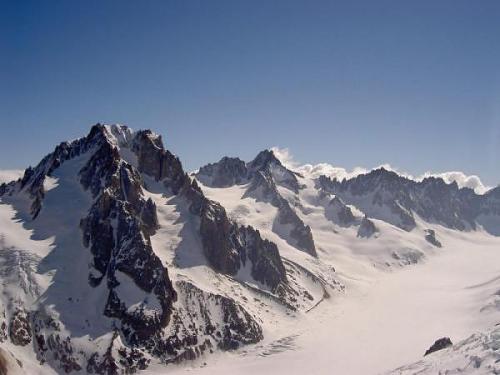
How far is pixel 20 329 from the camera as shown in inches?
4707

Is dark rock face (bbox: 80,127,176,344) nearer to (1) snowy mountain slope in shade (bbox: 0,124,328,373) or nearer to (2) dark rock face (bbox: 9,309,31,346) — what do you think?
(1) snowy mountain slope in shade (bbox: 0,124,328,373)

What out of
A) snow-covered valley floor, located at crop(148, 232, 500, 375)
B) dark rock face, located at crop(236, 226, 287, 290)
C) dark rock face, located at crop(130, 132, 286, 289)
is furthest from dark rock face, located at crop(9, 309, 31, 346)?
dark rock face, located at crop(236, 226, 287, 290)

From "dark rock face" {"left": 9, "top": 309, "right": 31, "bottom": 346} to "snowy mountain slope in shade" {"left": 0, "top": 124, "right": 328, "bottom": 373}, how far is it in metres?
0.29

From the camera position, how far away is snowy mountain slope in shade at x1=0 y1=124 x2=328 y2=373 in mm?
123600

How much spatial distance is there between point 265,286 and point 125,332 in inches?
2713

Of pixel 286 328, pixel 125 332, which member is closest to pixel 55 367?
pixel 125 332

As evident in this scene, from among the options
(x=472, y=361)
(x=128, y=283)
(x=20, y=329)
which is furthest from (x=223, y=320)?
(x=472, y=361)

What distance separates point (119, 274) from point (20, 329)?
97.4 feet

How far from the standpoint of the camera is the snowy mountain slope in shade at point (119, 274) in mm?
123600

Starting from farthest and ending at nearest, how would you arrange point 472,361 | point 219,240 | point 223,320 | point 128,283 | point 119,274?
point 219,240
point 223,320
point 119,274
point 128,283
point 472,361

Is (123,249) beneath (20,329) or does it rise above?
above

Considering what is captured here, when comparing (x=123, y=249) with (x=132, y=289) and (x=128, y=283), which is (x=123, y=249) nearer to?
(x=128, y=283)

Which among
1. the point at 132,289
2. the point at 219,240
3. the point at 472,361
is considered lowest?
the point at 472,361

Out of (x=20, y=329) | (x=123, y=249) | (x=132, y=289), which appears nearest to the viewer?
(x=20, y=329)
